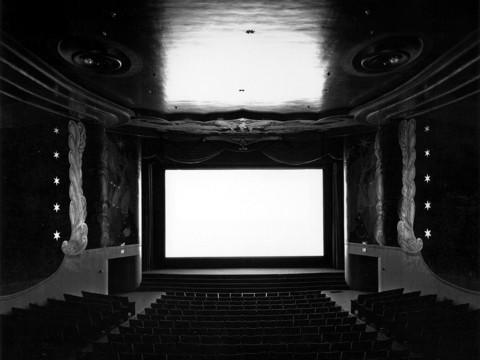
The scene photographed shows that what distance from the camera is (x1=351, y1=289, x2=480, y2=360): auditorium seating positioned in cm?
678

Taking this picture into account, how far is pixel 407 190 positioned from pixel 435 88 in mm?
3431

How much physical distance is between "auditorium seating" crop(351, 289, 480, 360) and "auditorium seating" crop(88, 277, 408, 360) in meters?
0.54

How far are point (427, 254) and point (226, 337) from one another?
6565 mm

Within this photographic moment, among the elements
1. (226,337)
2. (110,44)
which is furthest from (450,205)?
(110,44)

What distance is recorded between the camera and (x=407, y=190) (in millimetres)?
11891

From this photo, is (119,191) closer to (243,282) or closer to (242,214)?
(242,214)

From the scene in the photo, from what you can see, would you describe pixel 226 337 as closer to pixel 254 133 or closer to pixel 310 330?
pixel 310 330

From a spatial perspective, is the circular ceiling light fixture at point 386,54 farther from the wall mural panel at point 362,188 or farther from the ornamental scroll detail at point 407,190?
the wall mural panel at point 362,188

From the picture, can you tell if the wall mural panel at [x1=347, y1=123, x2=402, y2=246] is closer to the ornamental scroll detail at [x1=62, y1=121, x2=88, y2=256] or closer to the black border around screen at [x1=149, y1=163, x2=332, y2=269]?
the black border around screen at [x1=149, y1=163, x2=332, y2=269]

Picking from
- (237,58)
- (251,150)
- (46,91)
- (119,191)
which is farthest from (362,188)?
(46,91)

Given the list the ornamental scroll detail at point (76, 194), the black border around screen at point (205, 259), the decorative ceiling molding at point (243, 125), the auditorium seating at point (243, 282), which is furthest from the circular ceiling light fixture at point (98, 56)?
the black border around screen at point (205, 259)

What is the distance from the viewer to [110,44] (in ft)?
23.5

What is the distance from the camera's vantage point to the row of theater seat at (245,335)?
5953 mm

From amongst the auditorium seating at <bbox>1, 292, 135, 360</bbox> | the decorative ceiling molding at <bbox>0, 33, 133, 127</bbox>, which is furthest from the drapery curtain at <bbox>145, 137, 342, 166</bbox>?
the auditorium seating at <bbox>1, 292, 135, 360</bbox>
